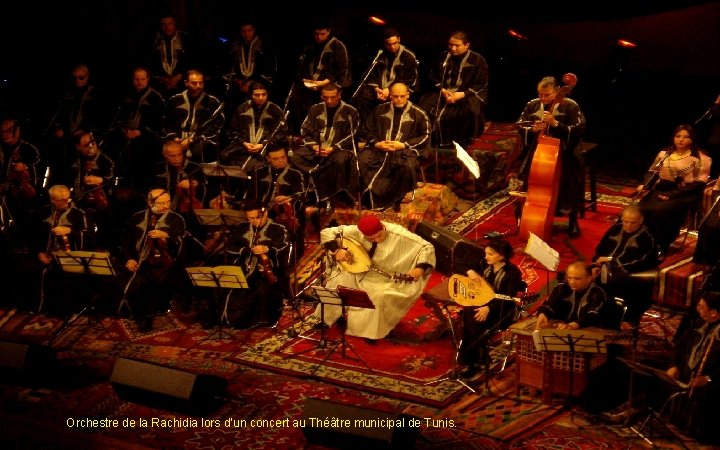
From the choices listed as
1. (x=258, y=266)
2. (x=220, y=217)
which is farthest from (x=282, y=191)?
(x=258, y=266)

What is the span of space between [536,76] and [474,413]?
7.05 metres

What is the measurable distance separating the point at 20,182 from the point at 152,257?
7.00 feet

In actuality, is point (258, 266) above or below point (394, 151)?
below

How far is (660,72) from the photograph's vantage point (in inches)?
588

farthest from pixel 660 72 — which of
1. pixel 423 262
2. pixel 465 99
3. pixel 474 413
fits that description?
pixel 474 413

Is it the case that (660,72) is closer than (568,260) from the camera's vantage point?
No

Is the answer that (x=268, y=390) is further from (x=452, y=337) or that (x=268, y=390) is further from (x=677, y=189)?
(x=677, y=189)

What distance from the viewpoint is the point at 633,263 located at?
9984 mm

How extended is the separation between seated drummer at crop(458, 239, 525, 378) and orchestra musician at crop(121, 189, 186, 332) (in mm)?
3191

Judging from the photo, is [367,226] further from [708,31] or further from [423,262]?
[708,31]

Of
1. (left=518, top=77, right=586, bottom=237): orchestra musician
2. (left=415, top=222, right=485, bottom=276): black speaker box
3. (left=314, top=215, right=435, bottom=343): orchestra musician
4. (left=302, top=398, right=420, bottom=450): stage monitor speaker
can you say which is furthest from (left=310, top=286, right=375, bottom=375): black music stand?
(left=518, top=77, right=586, bottom=237): orchestra musician

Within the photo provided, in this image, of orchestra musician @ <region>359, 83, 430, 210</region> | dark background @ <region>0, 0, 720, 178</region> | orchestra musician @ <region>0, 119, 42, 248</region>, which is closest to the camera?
orchestra musician @ <region>0, 119, 42, 248</region>

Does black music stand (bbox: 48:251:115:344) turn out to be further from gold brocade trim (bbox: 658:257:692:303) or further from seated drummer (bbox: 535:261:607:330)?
gold brocade trim (bbox: 658:257:692:303)

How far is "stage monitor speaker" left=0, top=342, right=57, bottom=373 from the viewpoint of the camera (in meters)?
9.66
